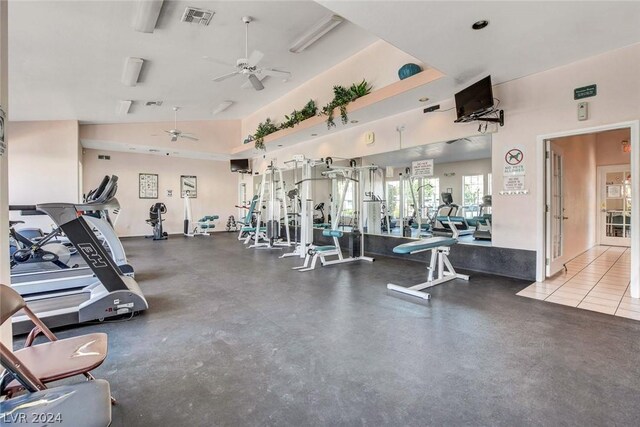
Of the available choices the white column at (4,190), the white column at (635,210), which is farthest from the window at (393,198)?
the white column at (4,190)

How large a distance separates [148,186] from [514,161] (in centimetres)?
1092

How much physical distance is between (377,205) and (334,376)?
5445mm

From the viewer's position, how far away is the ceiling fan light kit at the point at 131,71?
202 inches

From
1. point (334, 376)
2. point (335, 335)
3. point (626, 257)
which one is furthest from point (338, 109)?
point (626, 257)

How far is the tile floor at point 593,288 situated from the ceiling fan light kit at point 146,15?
5.77 metres

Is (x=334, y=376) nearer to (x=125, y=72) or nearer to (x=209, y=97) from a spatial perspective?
(x=125, y=72)

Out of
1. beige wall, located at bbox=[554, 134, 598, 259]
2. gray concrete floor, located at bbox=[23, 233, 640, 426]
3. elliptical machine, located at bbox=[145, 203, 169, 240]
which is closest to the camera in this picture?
gray concrete floor, located at bbox=[23, 233, 640, 426]

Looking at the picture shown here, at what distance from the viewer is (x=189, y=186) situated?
11.4 m

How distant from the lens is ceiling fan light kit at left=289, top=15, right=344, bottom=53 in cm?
471

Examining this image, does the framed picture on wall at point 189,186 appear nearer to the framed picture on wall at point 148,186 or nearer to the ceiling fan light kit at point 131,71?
the framed picture on wall at point 148,186

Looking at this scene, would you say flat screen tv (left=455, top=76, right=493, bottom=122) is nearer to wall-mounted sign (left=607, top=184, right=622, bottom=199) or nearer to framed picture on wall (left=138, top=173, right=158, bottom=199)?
wall-mounted sign (left=607, top=184, right=622, bottom=199)

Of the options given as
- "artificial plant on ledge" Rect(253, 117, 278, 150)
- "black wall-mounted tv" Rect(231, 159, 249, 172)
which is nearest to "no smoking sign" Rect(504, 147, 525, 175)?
"artificial plant on ledge" Rect(253, 117, 278, 150)

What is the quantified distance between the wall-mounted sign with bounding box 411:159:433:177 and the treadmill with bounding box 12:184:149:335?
5150mm

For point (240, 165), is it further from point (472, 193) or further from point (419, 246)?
point (419, 246)
